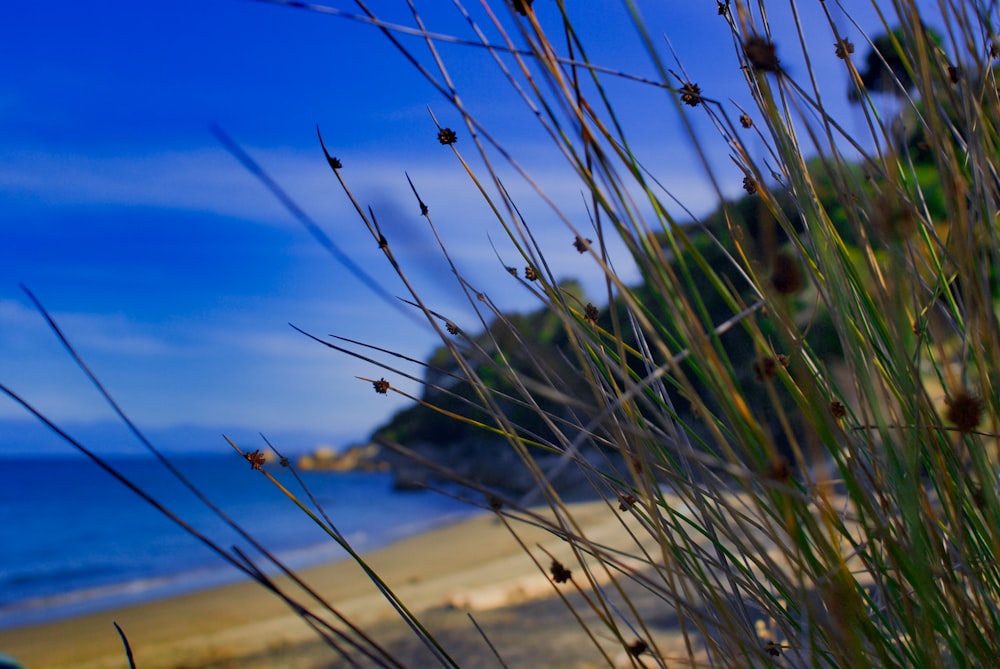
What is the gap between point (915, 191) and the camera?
1003 millimetres

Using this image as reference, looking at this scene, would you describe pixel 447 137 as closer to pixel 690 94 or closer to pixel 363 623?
pixel 690 94

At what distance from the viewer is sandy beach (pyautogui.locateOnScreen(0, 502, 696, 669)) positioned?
4238 millimetres

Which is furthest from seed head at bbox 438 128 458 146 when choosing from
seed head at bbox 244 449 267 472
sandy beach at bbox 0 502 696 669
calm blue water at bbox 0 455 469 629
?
calm blue water at bbox 0 455 469 629

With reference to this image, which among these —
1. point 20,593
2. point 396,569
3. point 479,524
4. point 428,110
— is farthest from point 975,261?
point 20,593

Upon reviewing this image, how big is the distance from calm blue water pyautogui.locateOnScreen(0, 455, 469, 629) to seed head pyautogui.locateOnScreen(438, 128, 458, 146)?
31.7 feet

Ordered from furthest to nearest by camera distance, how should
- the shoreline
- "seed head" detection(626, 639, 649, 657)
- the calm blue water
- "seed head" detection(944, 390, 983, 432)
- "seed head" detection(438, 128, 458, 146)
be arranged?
the calm blue water < the shoreline < "seed head" detection(438, 128, 458, 146) < "seed head" detection(626, 639, 649, 657) < "seed head" detection(944, 390, 983, 432)

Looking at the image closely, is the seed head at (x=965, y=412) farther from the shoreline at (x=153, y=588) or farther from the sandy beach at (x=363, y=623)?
the shoreline at (x=153, y=588)

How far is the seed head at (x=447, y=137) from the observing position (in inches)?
31.3

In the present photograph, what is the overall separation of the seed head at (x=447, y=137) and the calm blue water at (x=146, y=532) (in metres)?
9.65

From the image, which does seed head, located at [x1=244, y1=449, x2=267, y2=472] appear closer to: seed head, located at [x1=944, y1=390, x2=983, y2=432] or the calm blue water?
seed head, located at [x1=944, y1=390, x2=983, y2=432]

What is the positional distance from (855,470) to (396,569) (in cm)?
898

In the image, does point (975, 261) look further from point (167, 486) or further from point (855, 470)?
point (167, 486)

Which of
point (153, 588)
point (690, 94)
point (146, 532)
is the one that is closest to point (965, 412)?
point (690, 94)

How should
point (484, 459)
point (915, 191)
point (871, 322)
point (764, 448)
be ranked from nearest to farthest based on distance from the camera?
1. point (764, 448)
2. point (871, 322)
3. point (915, 191)
4. point (484, 459)
